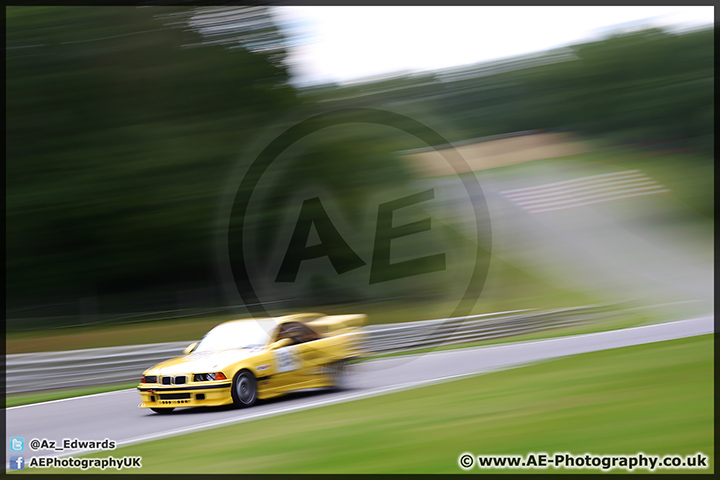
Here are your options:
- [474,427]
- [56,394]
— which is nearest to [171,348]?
[56,394]

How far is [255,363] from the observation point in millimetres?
7758

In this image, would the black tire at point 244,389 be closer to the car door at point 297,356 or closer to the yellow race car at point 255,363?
the yellow race car at point 255,363

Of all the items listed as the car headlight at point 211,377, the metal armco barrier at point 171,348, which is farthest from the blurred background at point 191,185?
the car headlight at point 211,377

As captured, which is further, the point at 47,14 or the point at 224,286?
the point at 224,286

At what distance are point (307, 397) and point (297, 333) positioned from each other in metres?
0.83

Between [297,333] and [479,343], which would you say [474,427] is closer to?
[297,333]

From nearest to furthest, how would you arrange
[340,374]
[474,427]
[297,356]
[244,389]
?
1. [474,427]
2. [244,389]
3. [297,356]
4. [340,374]

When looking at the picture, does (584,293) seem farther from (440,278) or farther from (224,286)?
(224,286)

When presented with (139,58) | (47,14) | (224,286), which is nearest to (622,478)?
(224,286)

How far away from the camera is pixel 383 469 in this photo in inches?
192

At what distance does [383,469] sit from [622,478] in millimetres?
1666

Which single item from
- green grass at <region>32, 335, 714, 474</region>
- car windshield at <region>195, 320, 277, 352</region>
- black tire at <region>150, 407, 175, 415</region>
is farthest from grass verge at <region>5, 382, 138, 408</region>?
green grass at <region>32, 335, 714, 474</region>

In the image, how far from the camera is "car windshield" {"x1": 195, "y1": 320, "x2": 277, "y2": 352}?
26.5ft
